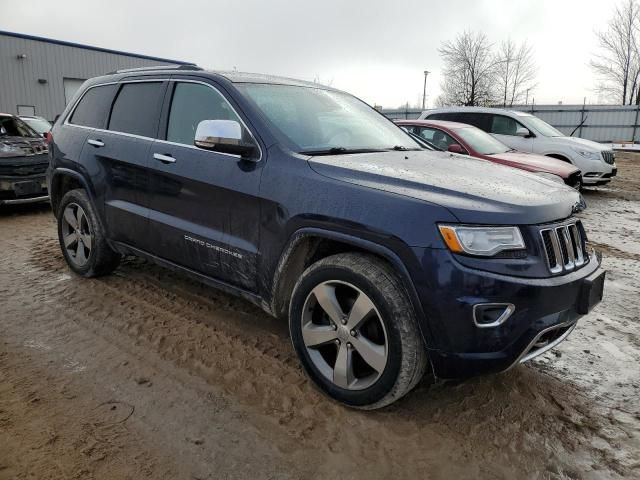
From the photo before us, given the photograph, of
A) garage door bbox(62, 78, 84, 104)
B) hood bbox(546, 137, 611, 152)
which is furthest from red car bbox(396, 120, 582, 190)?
garage door bbox(62, 78, 84, 104)

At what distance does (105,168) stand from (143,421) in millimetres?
2297

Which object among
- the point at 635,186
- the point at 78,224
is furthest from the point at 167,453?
the point at 635,186

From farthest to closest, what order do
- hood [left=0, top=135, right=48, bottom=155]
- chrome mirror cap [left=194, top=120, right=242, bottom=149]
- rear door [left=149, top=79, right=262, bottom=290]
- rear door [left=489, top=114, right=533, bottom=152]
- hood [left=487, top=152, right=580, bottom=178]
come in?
rear door [left=489, top=114, right=533, bottom=152] < hood [left=0, top=135, right=48, bottom=155] < hood [left=487, top=152, right=580, bottom=178] < rear door [left=149, top=79, right=262, bottom=290] < chrome mirror cap [left=194, top=120, right=242, bottom=149]

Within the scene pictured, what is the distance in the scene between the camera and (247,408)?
2605mm

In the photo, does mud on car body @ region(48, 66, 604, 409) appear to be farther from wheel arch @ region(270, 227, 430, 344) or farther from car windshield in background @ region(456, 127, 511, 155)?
car windshield in background @ region(456, 127, 511, 155)

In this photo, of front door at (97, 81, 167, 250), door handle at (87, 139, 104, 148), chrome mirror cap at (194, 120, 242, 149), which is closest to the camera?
chrome mirror cap at (194, 120, 242, 149)

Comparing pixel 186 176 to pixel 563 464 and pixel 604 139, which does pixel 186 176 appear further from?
pixel 604 139

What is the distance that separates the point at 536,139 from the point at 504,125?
2.38 ft

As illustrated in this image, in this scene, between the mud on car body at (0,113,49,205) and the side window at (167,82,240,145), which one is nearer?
the side window at (167,82,240,145)

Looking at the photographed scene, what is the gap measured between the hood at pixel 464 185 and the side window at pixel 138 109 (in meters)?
1.60

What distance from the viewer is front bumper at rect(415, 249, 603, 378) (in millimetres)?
2146

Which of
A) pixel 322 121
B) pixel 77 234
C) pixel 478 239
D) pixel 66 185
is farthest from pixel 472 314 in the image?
pixel 66 185

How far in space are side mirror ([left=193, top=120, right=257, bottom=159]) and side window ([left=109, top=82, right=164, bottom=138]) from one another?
0.92m

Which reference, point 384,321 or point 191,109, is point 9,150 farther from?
point 384,321
